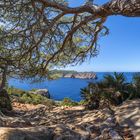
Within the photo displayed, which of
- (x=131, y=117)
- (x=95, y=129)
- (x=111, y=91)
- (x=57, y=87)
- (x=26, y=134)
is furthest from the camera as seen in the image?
(x=57, y=87)

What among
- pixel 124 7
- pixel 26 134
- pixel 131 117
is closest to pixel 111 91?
pixel 131 117

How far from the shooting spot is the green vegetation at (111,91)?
A: 41.2 feet

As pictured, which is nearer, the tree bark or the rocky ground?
the rocky ground

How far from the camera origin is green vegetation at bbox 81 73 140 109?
12547 mm

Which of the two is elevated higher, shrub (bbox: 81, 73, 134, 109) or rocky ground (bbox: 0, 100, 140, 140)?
shrub (bbox: 81, 73, 134, 109)

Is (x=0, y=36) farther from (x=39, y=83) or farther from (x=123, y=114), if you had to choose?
(x=123, y=114)

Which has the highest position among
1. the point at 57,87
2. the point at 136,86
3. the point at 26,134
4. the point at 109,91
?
the point at 136,86

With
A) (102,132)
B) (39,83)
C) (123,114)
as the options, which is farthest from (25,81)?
(102,132)

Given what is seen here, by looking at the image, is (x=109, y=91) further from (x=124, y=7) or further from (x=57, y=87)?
(x=57, y=87)

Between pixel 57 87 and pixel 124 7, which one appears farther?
pixel 57 87

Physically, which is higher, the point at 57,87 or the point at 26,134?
the point at 26,134

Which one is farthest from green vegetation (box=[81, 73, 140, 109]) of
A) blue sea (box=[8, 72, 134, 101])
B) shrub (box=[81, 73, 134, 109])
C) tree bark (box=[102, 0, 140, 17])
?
tree bark (box=[102, 0, 140, 17])

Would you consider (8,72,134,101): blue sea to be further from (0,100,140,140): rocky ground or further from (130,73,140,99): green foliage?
(0,100,140,140): rocky ground

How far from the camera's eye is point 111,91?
13008mm
